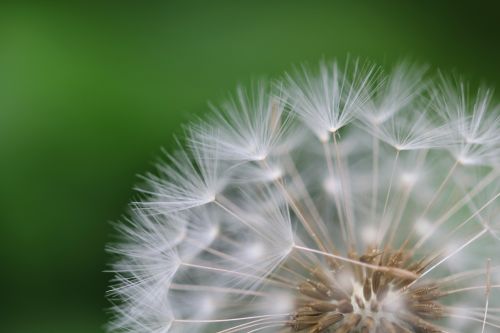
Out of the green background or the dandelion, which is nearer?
Result: the dandelion

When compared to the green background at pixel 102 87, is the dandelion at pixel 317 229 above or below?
below

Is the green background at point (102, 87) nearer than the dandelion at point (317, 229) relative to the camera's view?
No

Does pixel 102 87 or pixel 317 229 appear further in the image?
pixel 102 87

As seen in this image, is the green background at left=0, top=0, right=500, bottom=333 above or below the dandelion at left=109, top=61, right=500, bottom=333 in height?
above

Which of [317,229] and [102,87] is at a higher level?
[102,87]

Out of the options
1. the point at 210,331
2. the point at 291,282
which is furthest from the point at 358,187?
the point at 210,331
